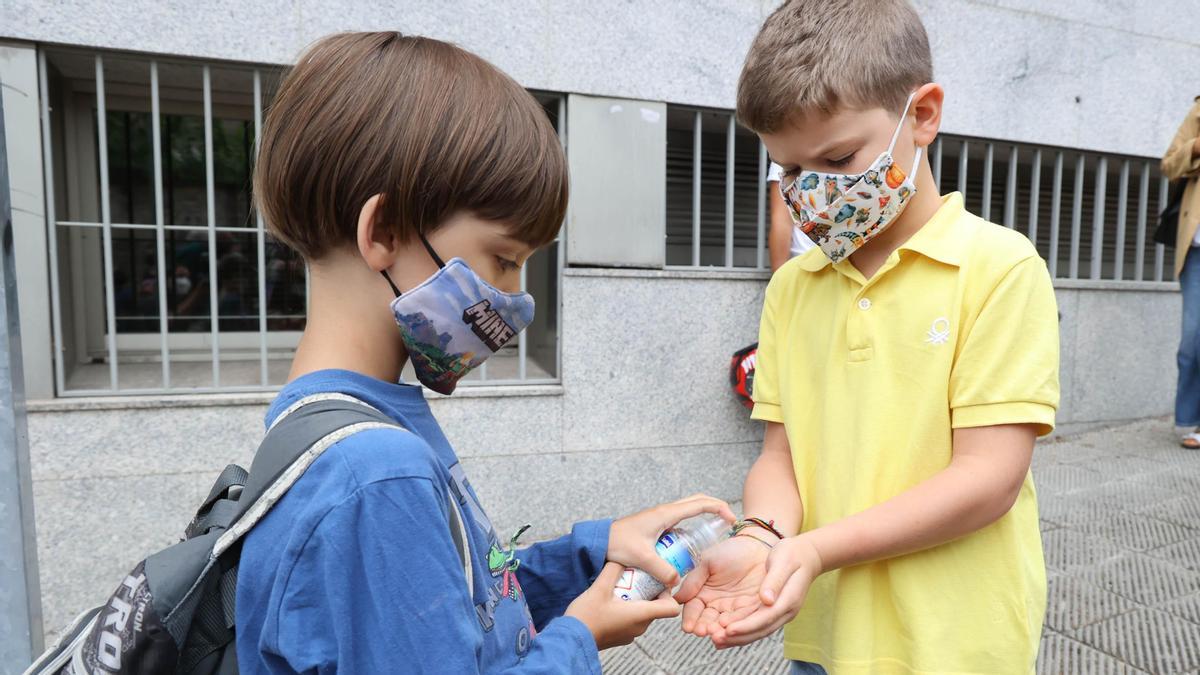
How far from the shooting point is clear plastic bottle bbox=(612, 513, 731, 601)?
138 centimetres

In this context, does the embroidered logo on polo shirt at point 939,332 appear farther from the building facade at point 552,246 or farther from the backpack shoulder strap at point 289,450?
the building facade at point 552,246

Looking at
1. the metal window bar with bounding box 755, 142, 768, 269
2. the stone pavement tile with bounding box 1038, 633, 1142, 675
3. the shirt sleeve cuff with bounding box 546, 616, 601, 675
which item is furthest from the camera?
the metal window bar with bounding box 755, 142, 768, 269

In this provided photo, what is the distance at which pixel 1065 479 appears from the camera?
200 inches

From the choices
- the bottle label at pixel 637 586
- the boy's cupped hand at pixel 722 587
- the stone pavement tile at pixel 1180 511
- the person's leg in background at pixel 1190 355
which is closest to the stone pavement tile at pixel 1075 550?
the stone pavement tile at pixel 1180 511

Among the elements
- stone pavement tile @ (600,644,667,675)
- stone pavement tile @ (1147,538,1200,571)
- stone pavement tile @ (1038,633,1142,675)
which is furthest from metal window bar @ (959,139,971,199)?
stone pavement tile @ (600,644,667,675)

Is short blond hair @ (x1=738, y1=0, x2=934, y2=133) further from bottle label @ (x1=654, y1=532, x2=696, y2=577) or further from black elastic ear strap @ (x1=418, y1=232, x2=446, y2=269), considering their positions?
bottle label @ (x1=654, y1=532, x2=696, y2=577)

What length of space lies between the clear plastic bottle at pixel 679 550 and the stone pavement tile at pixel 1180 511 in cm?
395

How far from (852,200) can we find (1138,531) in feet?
12.4

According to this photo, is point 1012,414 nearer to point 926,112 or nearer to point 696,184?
point 926,112

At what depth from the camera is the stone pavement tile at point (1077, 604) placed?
10.6 ft

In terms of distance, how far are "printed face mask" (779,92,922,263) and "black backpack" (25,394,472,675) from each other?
92 centimetres

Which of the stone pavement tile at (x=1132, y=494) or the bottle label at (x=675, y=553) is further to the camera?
the stone pavement tile at (x=1132, y=494)

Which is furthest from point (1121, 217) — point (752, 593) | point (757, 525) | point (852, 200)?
point (752, 593)

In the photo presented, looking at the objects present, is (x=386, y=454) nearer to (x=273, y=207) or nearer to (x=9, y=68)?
(x=273, y=207)
